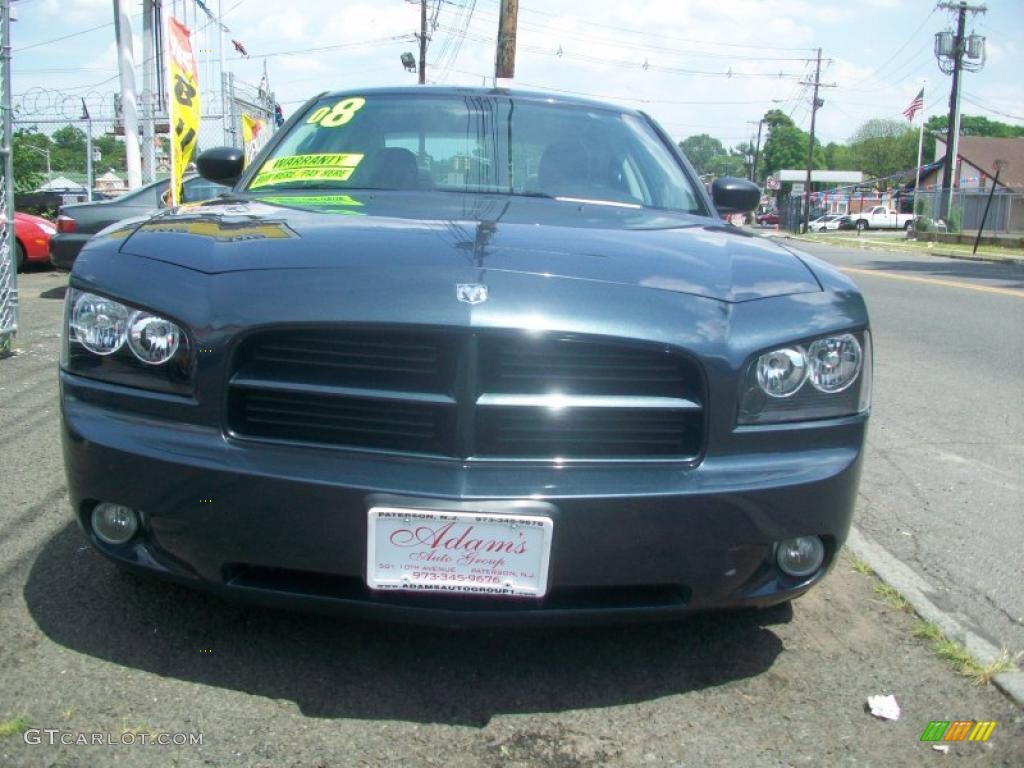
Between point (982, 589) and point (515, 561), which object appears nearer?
point (515, 561)

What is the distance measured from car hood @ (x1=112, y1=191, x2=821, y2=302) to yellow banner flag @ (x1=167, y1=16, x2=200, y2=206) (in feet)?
22.2

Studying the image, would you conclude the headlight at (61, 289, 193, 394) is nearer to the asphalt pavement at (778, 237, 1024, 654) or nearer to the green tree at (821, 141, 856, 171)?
the asphalt pavement at (778, 237, 1024, 654)

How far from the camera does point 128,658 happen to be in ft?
8.21

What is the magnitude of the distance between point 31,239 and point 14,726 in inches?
530

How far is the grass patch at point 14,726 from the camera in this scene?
2.15 m

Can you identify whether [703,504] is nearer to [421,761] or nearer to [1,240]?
[421,761]

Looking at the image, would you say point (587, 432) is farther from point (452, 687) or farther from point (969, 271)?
point (969, 271)

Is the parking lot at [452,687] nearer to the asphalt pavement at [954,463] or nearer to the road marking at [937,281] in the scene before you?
the asphalt pavement at [954,463]

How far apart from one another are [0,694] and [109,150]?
6215 cm

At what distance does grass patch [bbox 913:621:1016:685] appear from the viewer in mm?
2623

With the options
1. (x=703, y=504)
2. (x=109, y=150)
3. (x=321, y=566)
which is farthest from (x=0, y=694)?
(x=109, y=150)

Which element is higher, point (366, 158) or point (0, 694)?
point (366, 158)

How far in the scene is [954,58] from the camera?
4431 cm

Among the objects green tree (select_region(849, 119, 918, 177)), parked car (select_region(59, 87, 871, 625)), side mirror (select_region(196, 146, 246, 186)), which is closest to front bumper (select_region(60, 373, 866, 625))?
parked car (select_region(59, 87, 871, 625))
